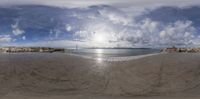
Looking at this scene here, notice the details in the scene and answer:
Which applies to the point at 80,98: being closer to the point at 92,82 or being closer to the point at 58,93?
the point at 58,93

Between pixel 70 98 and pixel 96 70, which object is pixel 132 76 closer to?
pixel 96 70

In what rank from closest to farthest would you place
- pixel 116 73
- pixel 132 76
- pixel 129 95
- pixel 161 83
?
1. pixel 129 95
2. pixel 161 83
3. pixel 132 76
4. pixel 116 73

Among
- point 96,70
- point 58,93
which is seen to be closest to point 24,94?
point 58,93

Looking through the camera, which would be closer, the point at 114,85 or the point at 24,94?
the point at 24,94

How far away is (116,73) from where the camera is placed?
89.2ft

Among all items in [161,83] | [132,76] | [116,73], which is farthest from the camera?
[116,73]

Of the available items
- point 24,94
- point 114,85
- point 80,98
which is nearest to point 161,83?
point 114,85

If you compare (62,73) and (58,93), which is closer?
(58,93)

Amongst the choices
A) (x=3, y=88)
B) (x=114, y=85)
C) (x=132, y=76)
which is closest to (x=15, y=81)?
(x=3, y=88)

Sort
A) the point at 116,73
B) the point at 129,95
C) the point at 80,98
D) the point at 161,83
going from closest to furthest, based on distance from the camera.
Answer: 1. the point at 80,98
2. the point at 129,95
3. the point at 161,83
4. the point at 116,73

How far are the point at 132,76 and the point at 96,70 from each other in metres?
4.38

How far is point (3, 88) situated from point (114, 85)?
6946mm

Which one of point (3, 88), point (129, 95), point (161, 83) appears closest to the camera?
point (129, 95)

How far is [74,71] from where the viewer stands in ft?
93.2
